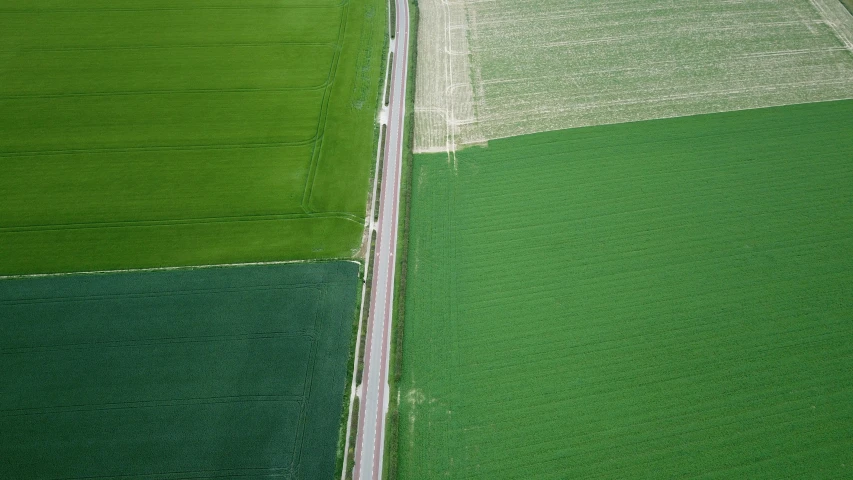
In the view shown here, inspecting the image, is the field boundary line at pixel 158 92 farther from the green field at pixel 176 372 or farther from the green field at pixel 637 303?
the green field at pixel 176 372

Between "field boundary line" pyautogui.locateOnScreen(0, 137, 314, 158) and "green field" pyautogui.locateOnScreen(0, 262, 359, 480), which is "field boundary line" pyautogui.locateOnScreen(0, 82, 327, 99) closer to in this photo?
"field boundary line" pyautogui.locateOnScreen(0, 137, 314, 158)

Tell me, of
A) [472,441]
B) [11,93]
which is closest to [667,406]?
[472,441]

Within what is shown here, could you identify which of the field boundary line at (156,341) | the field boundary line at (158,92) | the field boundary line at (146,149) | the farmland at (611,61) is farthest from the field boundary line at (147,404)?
the field boundary line at (158,92)

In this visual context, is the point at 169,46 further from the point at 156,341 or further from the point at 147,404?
the point at 147,404

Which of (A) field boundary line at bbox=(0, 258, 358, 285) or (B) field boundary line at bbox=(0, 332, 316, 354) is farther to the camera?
(A) field boundary line at bbox=(0, 258, 358, 285)

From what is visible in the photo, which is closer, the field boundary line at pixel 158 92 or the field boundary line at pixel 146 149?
the field boundary line at pixel 146 149

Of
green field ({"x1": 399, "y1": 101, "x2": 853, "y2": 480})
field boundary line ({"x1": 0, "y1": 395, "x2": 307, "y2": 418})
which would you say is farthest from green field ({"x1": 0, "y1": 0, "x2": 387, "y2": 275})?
green field ({"x1": 399, "y1": 101, "x2": 853, "y2": 480})
